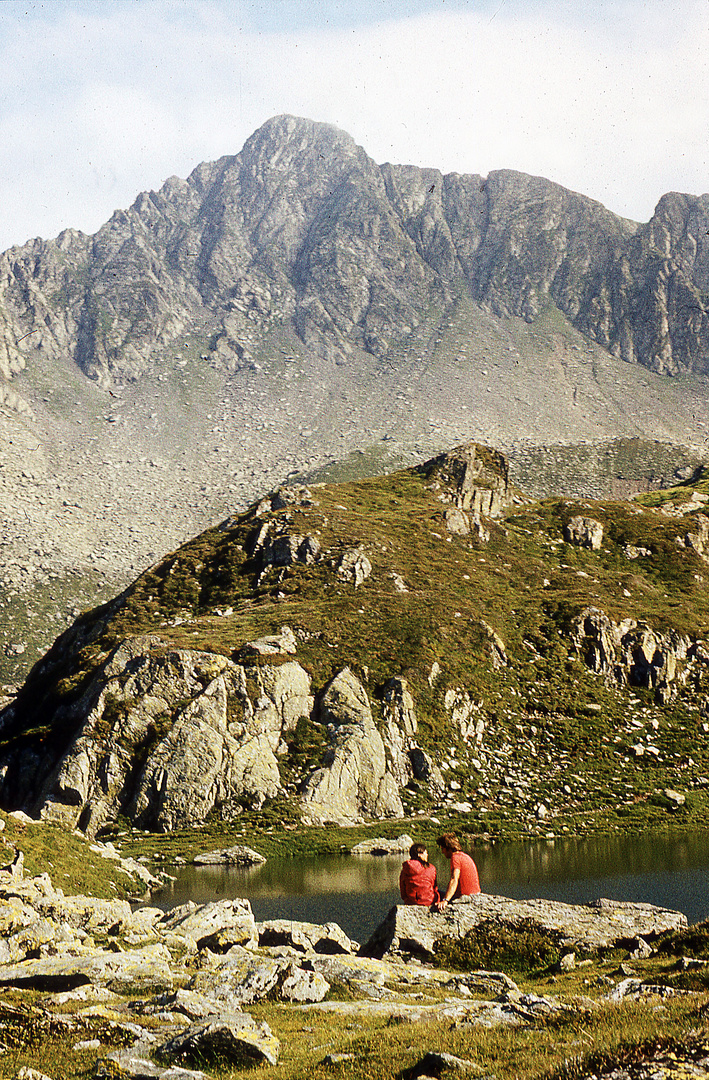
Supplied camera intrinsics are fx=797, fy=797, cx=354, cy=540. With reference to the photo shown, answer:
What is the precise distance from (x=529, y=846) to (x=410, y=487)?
208ft

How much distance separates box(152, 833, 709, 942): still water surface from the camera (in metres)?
39.3

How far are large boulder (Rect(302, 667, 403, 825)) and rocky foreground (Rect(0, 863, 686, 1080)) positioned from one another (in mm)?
27742

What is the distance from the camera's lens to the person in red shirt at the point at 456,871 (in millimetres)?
28031

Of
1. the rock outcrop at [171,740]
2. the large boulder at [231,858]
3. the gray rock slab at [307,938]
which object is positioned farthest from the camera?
the rock outcrop at [171,740]

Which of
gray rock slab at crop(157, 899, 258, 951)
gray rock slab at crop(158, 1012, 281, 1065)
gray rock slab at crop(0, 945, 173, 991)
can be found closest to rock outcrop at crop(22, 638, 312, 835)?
gray rock slab at crop(157, 899, 258, 951)

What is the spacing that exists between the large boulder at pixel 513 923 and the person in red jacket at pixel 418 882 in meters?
0.47

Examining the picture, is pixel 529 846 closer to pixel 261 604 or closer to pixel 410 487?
pixel 261 604

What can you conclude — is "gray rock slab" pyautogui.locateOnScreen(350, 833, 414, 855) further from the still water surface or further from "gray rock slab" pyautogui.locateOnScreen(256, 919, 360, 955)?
"gray rock slab" pyautogui.locateOnScreen(256, 919, 360, 955)

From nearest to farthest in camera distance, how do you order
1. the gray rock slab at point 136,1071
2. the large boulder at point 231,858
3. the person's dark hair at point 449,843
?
the gray rock slab at point 136,1071
the person's dark hair at point 449,843
the large boulder at point 231,858

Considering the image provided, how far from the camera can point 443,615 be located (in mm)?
79375

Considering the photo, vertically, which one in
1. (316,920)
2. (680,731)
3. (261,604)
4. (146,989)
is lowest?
(316,920)

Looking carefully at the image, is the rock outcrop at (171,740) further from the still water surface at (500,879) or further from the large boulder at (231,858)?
the still water surface at (500,879)

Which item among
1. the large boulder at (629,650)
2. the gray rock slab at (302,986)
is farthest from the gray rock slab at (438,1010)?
the large boulder at (629,650)

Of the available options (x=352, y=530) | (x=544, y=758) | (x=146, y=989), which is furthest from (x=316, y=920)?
(x=352, y=530)
